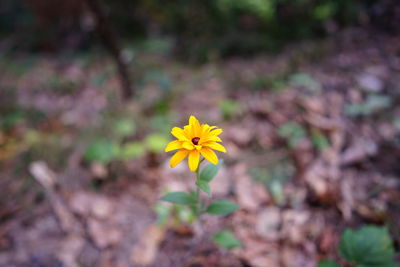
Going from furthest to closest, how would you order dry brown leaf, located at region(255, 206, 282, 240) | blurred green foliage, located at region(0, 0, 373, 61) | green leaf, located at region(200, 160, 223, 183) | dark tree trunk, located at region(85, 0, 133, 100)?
blurred green foliage, located at region(0, 0, 373, 61)
dark tree trunk, located at region(85, 0, 133, 100)
dry brown leaf, located at region(255, 206, 282, 240)
green leaf, located at region(200, 160, 223, 183)

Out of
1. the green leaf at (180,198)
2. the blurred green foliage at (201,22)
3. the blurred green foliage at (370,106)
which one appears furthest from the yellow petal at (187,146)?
the blurred green foliage at (201,22)

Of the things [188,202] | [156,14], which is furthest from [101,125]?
[156,14]

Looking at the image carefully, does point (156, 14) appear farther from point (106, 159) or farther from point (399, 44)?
point (399, 44)

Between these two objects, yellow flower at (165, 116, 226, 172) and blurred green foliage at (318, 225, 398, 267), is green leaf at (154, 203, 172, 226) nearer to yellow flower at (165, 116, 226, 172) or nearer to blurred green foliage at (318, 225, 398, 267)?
yellow flower at (165, 116, 226, 172)

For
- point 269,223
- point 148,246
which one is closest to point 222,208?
point 269,223

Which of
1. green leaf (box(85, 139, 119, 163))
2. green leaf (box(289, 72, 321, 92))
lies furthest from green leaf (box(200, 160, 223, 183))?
green leaf (box(289, 72, 321, 92))

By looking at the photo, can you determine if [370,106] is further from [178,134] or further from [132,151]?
[132,151]
